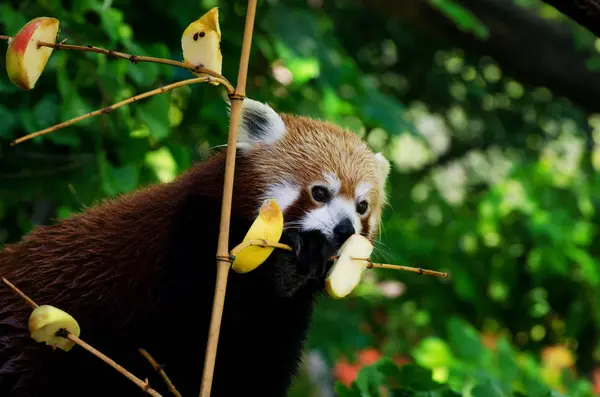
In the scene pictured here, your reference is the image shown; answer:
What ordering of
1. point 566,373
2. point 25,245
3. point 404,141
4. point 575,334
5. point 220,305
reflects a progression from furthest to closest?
point 404,141 → point 575,334 → point 566,373 → point 25,245 → point 220,305

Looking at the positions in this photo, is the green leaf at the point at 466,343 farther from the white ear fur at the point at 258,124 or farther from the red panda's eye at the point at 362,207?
the white ear fur at the point at 258,124

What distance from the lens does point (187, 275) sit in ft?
6.38

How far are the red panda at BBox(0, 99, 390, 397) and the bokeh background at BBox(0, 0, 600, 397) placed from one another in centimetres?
23

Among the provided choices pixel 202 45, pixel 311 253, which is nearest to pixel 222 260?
pixel 202 45

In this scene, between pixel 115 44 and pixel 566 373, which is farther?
pixel 566 373

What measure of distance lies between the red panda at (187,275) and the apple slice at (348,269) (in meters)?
0.41

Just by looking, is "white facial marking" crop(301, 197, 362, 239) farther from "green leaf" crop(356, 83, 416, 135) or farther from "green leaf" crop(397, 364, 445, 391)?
"green leaf" crop(356, 83, 416, 135)

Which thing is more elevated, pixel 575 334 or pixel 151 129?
pixel 151 129

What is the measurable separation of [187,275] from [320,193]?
384mm

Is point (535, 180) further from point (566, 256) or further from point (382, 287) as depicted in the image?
point (382, 287)

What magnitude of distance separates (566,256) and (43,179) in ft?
8.40

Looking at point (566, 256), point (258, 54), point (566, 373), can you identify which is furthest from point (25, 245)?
point (566, 256)

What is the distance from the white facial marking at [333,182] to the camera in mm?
2131

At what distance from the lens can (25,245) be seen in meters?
2.19
